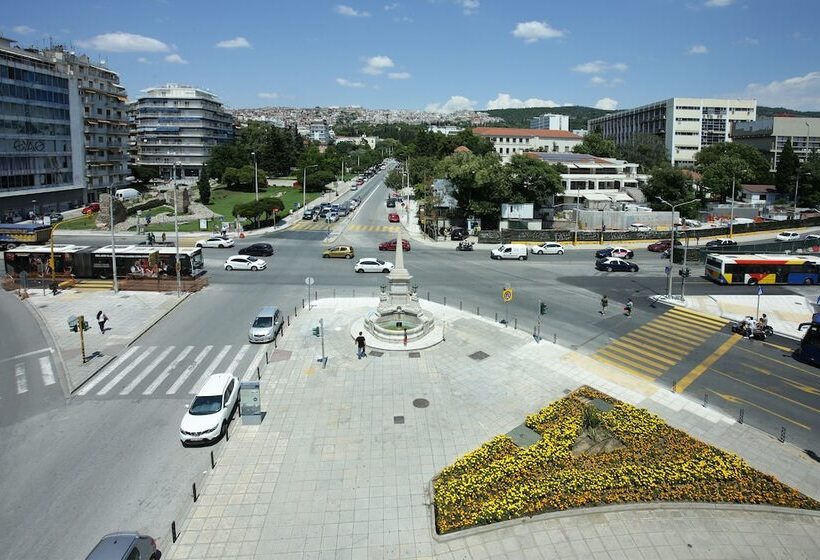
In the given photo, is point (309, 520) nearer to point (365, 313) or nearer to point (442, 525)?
point (442, 525)

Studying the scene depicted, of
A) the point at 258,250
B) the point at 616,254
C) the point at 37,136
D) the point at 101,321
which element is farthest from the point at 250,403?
the point at 37,136

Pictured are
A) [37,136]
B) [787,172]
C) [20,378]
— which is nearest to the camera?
[20,378]

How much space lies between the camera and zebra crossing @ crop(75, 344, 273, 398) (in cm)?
2350

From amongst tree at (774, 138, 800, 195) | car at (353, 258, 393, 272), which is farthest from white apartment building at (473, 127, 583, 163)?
car at (353, 258, 393, 272)

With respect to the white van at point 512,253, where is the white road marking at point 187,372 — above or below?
below

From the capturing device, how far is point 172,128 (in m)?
142

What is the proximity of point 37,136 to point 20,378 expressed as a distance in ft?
214

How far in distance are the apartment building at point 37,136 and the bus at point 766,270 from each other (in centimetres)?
8199

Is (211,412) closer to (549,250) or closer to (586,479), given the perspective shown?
(586,479)

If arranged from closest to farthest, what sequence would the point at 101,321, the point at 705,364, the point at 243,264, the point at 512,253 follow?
1. the point at 705,364
2. the point at 101,321
3. the point at 243,264
4. the point at 512,253

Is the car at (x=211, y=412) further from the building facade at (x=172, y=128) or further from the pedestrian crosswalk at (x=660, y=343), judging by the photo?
the building facade at (x=172, y=128)

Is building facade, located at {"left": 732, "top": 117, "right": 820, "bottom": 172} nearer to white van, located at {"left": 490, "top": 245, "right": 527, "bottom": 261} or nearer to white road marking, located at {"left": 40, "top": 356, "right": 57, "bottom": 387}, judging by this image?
white van, located at {"left": 490, "top": 245, "right": 527, "bottom": 261}

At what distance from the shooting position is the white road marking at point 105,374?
2357cm

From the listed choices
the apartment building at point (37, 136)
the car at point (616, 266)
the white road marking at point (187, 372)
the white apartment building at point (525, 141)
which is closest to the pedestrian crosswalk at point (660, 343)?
the car at point (616, 266)
